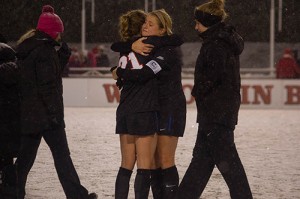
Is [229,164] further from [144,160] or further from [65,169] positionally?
[65,169]

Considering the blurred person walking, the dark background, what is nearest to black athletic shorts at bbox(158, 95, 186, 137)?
the blurred person walking

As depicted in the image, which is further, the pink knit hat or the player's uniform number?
the pink knit hat

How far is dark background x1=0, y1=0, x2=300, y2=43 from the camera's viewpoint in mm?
33906

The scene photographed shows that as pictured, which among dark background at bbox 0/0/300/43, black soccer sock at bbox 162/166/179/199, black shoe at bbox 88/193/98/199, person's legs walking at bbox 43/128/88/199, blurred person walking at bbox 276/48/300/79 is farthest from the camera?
dark background at bbox 0/0/300/43

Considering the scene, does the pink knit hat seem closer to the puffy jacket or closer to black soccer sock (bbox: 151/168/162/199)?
the puffy jacket

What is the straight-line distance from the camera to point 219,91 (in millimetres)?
5234

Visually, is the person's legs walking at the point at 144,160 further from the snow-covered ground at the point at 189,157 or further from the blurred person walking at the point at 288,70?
the blurred person walking at the point at 288,70

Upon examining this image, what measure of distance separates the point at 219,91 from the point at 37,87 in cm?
127

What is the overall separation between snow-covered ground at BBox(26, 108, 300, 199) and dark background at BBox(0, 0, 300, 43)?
18409mm

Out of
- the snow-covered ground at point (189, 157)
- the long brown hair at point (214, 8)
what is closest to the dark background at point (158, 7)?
the snow-covered ground at point (189, 157)

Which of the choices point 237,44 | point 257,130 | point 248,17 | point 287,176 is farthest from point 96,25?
point 237,44

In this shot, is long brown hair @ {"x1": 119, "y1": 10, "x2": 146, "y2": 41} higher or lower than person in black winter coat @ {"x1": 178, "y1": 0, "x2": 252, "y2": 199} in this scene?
higher

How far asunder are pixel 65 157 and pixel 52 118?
0.34 meters

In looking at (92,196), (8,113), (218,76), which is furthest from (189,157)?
(8,113)
